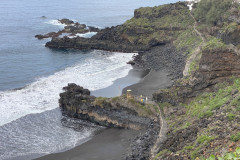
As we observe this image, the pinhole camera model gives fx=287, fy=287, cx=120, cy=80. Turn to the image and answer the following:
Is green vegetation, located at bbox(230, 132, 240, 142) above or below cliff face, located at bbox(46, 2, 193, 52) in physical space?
below

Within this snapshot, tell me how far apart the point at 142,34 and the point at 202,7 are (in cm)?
2103

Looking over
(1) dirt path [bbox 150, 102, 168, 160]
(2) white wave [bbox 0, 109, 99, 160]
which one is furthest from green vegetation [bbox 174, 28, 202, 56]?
(2) white wave [bbox 0, 109, 99, 160]

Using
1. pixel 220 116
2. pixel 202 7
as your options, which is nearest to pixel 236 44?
pixel 220 116

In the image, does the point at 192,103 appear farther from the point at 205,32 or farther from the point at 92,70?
the point at 205,32

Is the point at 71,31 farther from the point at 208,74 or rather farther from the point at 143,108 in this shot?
the point at 208,74

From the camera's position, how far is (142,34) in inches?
3632

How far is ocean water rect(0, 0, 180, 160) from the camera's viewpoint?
38.2 meters

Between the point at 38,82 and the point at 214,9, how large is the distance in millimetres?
46056

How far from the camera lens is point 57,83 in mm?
59719

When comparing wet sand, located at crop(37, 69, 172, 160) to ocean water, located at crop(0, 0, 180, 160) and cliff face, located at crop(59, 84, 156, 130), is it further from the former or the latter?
ocean water, located at crop(0, 0, 180, 160)

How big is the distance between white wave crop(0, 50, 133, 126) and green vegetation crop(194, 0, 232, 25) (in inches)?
912

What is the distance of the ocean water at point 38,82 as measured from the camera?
38.2m

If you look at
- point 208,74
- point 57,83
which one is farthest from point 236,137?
point 57,83

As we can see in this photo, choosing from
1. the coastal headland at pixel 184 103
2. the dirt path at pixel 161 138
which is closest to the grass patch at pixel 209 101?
the coastal headland at pixel 184 103
